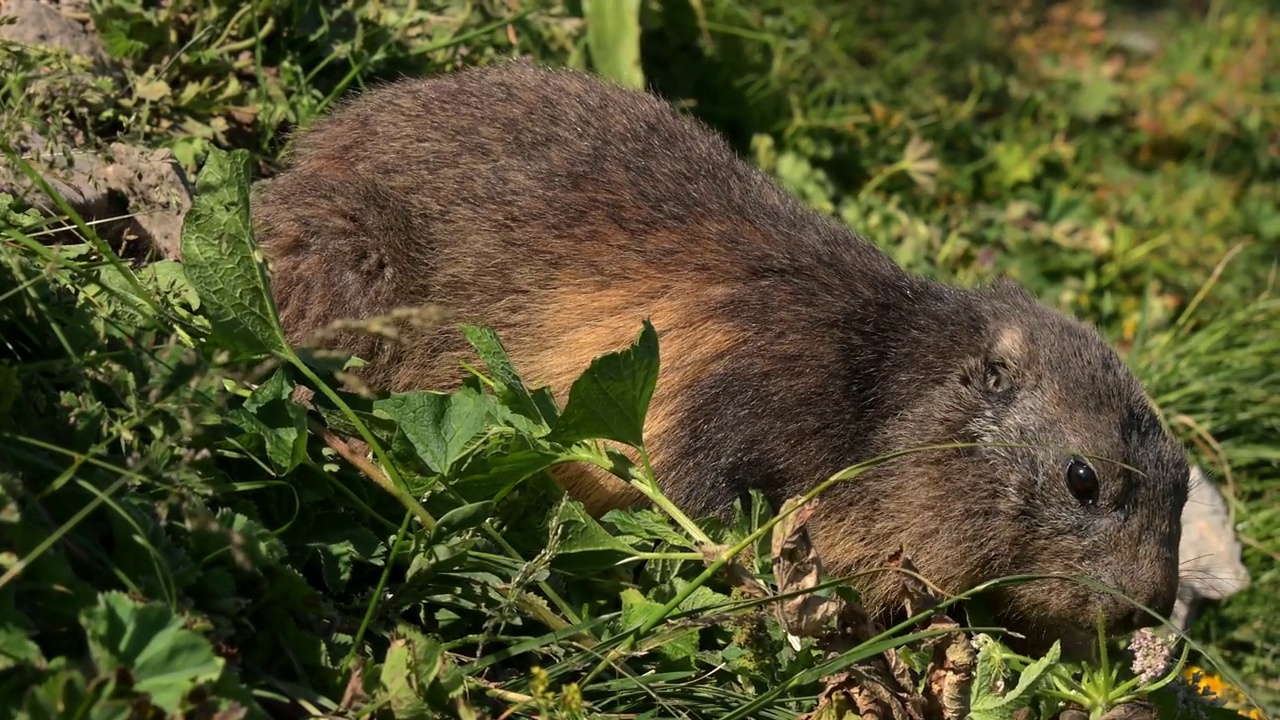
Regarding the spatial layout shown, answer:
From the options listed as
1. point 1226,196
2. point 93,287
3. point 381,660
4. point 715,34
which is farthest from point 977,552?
point 1226,196

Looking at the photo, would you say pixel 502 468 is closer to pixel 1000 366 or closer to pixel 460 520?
pixel 460 520

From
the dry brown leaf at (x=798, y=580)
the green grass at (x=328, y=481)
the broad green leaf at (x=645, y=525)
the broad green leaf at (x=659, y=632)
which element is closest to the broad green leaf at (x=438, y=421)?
the green grass at (x=328, y=481)

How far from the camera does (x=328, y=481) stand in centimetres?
413

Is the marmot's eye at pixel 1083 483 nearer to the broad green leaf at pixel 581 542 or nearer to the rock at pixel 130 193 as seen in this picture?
the broad green leaf at pixel 581 542

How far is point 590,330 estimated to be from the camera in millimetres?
5254

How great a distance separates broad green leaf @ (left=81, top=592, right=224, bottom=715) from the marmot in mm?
2023

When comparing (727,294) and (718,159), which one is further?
(718,159)

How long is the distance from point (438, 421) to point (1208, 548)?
4337 millimetres

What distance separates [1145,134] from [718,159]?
6015 millimetres

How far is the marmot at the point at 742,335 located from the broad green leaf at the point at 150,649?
2023 millimetres

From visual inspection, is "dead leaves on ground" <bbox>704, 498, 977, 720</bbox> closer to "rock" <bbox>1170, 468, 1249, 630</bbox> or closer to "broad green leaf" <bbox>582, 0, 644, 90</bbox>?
"rock" <bbox>1170, 468, 1249, 630</bbox>

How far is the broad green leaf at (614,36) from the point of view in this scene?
24.7ft

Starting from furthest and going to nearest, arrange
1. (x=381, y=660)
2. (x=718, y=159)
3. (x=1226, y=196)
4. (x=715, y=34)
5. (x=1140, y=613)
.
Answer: (x=1226, y=196) < (x=715, y=34) < (x=718, y=159) < (x=1140, y=613) < (x=381, y=660)

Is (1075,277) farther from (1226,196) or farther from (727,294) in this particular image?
(727,294)
